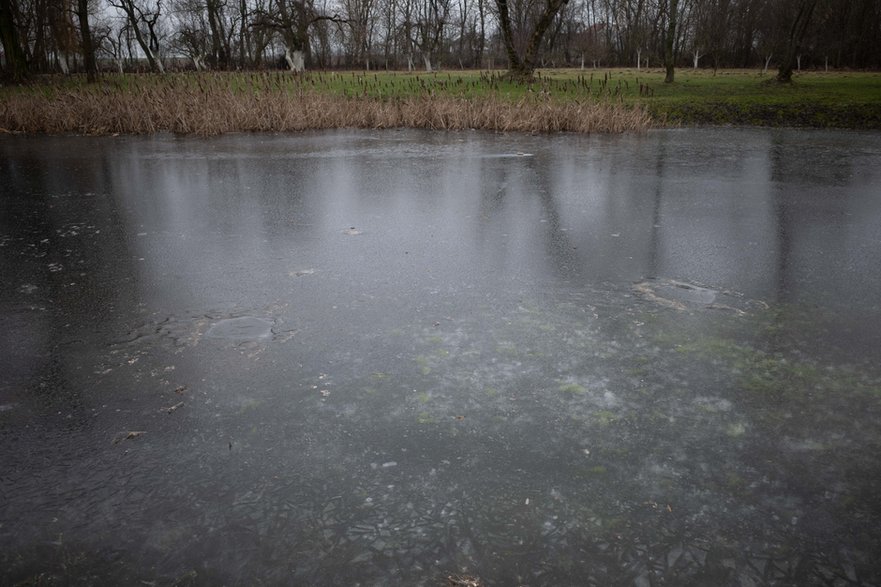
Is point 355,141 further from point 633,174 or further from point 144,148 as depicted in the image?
point 633,174

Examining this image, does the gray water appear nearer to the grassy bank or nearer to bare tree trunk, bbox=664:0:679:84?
the grassy bank

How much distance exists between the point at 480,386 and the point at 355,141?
11.1 m

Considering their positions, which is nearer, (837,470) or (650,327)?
(837,470)

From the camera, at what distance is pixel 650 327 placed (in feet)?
13.2

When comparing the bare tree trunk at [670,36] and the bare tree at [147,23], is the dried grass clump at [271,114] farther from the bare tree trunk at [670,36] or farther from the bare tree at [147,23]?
the bare tree at [147,23]

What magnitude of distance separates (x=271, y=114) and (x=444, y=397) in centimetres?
1364

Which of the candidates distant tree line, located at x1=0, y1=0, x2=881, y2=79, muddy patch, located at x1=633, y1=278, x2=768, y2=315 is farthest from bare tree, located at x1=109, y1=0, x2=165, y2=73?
muddy patch, located at x1=633, y1=278, x2=768, y2=315

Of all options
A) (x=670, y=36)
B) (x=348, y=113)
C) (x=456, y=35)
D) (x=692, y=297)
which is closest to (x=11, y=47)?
(x=348, y=113)

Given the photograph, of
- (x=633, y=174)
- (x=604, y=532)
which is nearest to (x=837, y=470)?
(x=604, y=532)

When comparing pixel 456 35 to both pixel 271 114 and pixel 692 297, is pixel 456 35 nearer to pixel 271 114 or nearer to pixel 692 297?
pixel 271 114

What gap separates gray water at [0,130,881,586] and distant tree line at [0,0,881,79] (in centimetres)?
2283

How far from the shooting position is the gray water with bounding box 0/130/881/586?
7.47 ft

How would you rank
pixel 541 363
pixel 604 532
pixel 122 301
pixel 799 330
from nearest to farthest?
pixel 604 532, pixel 541 363, pixel 799 330, pixel 122 301

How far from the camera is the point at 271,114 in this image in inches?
606
